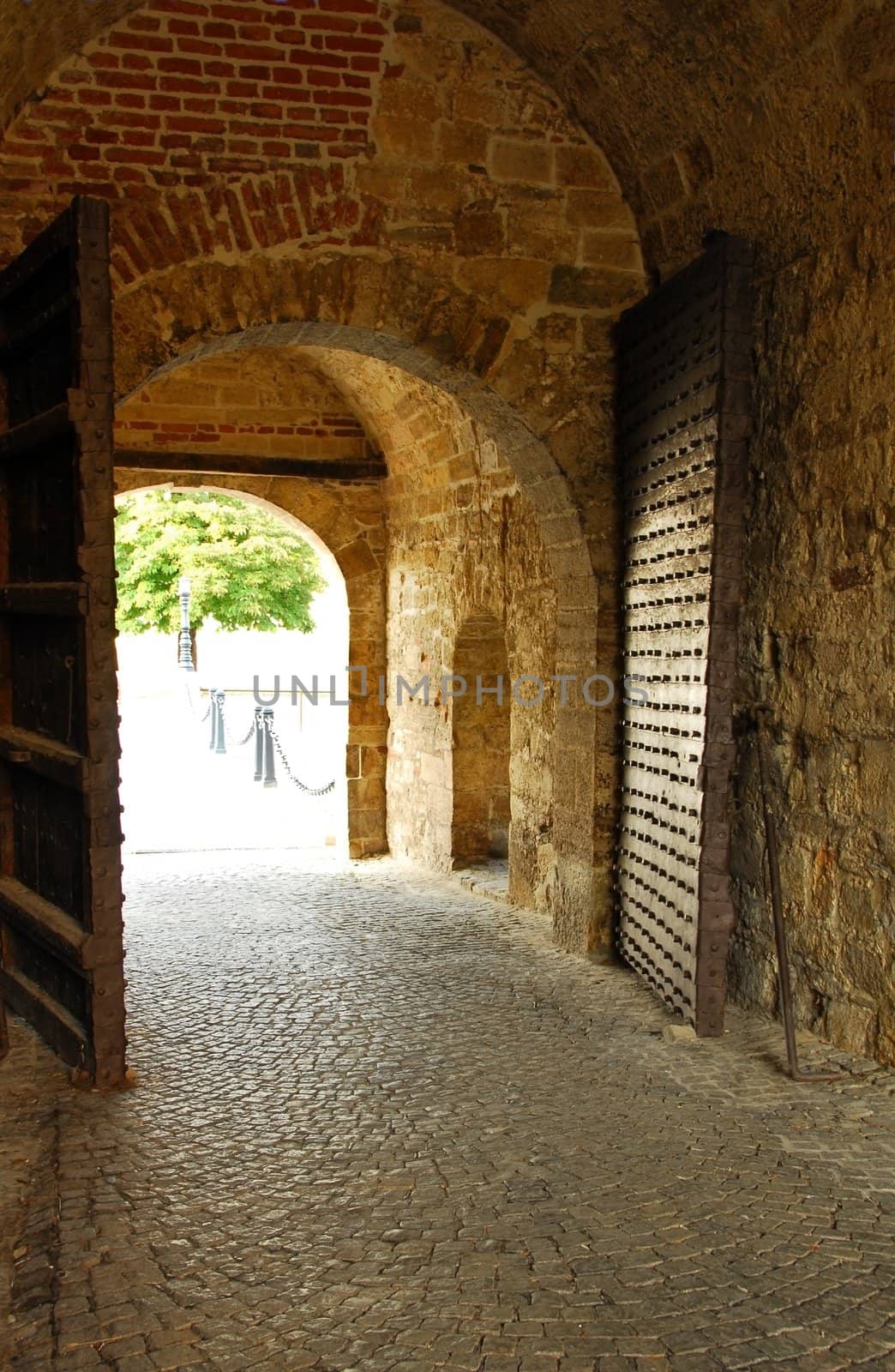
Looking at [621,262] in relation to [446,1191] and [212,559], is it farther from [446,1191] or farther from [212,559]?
[212,559]

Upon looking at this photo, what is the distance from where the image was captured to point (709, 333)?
416 cm

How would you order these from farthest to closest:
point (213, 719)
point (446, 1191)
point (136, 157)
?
point (213, 719)
point (136, 157)
point (446, 1191)

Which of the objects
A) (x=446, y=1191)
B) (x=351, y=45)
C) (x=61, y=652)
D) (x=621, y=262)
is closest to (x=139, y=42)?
(x=351, y=45)

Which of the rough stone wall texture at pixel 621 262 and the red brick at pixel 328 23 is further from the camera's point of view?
the red brick at pixel 328 23

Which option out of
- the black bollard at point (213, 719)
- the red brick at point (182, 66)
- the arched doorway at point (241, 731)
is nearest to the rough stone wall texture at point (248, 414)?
the arched doorway at point (241, 731)

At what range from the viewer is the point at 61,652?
3783 millimetres

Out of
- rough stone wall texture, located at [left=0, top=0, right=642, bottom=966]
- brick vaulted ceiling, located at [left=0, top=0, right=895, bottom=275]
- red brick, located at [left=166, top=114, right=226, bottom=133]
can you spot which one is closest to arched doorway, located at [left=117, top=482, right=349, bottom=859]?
rough stone wall texture, located at [left=0, top=0, right=642, bottom=966]

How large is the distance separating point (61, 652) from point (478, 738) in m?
4.03

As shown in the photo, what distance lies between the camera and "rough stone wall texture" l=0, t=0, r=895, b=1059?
375 centimetres

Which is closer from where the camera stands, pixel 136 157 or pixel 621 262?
pixel 136 157

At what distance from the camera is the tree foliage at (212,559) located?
57.4ft

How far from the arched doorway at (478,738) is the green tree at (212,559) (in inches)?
426

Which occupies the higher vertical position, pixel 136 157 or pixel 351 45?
pixel 351 45

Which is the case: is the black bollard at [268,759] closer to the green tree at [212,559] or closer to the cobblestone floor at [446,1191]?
the green tree at [212,559]
